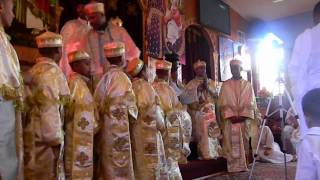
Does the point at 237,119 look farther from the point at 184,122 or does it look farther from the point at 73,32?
the point at 73,32

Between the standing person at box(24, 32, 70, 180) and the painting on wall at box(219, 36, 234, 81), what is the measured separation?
5822 millimetres

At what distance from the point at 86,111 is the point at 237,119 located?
331cm

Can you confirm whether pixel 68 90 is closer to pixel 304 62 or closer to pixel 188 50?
pixel 304 62

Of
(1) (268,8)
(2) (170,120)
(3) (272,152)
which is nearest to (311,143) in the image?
(2) (170,120)

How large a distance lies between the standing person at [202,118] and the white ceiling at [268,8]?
3762mm

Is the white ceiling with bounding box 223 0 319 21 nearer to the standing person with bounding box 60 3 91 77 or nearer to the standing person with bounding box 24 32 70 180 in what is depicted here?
the standing person with bounding box 60 3 91 77

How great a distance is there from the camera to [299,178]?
2.19 metres

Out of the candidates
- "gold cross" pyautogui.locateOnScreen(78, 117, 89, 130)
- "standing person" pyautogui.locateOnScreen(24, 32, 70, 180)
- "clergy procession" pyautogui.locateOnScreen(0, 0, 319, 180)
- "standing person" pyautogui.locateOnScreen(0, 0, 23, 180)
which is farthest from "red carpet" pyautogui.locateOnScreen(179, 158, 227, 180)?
"standing person" pyautogui.locateOnScreen(0, 0, 23, 180)

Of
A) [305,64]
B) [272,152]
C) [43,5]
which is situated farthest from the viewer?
[272,152]

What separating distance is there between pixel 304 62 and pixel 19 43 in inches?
108

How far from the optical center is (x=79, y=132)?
11.4ft

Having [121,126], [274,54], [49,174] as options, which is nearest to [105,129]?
[121,126]

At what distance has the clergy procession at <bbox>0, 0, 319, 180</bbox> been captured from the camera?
2689 millimetres

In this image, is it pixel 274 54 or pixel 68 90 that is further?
pixel 274 54
